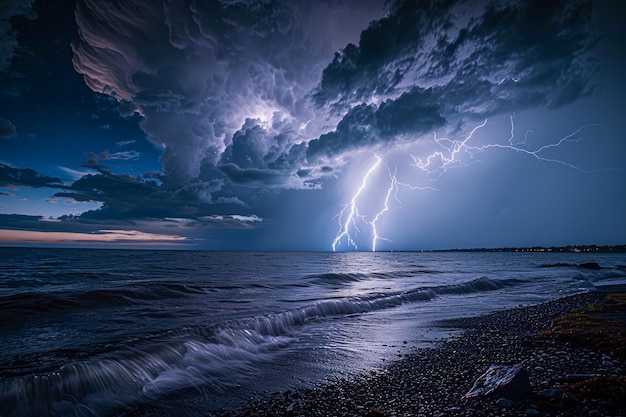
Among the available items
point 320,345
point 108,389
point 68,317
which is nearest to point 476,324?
point 320,345

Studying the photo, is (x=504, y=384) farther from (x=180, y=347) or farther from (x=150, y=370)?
(x=180, y=347)

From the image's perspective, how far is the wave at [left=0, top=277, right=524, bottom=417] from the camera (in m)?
5.34

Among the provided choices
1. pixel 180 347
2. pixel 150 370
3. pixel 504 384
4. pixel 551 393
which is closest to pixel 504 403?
pixel 504 384

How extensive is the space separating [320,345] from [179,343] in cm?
399

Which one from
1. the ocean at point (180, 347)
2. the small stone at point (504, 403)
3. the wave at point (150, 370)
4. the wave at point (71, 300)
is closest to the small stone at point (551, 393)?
the small stone at point (504, 403)

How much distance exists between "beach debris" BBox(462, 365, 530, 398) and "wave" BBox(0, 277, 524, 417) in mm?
4729

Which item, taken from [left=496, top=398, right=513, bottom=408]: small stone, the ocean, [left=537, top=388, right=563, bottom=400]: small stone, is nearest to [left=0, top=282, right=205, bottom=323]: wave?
the ocean

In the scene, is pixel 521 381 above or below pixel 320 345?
above

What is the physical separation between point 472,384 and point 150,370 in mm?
6879

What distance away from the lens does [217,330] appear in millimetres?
9555

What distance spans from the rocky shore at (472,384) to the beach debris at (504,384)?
1.8 inches

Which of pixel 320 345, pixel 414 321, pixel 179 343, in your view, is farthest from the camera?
pixel 414 321

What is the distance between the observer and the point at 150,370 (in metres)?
6.79

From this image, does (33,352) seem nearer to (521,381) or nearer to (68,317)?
(68,317)
